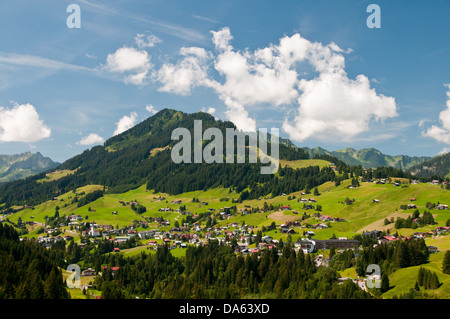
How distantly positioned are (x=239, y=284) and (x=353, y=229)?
9860cm

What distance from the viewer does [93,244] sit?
191250 mm

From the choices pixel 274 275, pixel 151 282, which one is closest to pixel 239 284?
pixel 274 275

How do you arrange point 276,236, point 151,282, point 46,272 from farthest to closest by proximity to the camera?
1. point 276,236
2. point 151,282
3. point 46,272

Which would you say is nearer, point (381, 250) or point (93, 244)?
point (381, 250)
